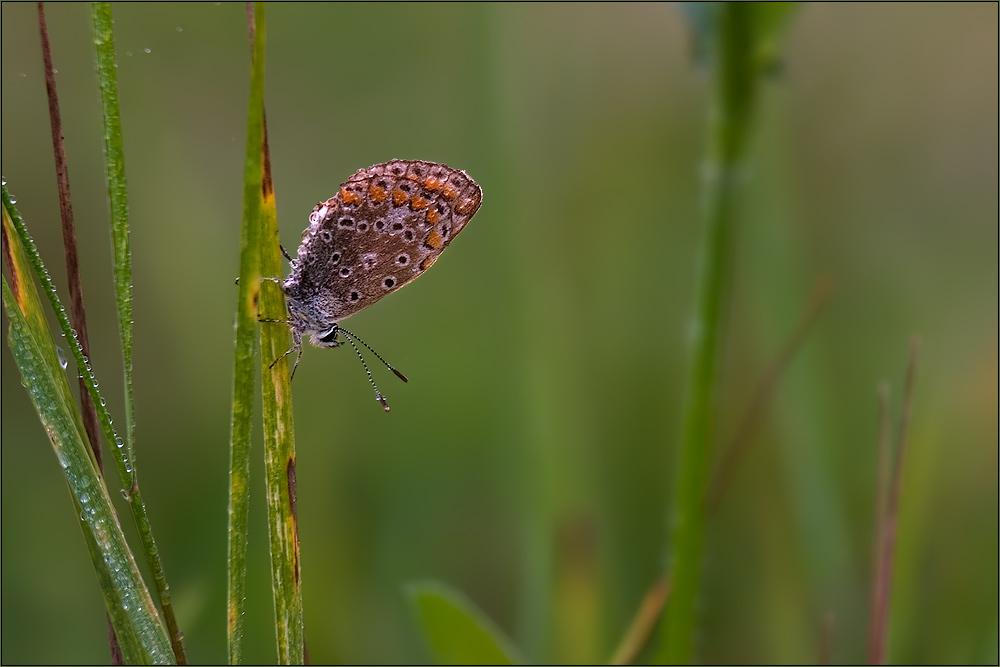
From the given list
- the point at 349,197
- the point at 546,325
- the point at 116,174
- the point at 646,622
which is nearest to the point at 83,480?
the point at 116,174

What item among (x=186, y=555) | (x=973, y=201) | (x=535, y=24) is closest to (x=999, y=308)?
(x=973, y=201)

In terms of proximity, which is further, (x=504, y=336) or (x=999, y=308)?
(x=999, y=308)

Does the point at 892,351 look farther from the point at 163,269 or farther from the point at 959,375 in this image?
the point at 163,269

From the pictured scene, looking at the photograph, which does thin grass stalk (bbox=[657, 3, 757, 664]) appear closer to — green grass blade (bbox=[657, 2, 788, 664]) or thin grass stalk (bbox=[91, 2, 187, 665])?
green grass blade (bbox=[657, 2, 788, 664])

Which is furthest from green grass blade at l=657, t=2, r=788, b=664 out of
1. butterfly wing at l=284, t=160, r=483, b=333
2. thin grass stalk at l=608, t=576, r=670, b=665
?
butterfly wing at l=284, t=160, r=483, b=333

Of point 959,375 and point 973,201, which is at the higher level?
point 973,201

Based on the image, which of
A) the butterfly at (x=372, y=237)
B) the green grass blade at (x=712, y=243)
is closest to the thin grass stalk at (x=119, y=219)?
the butterfly at (x=372, y=237)
